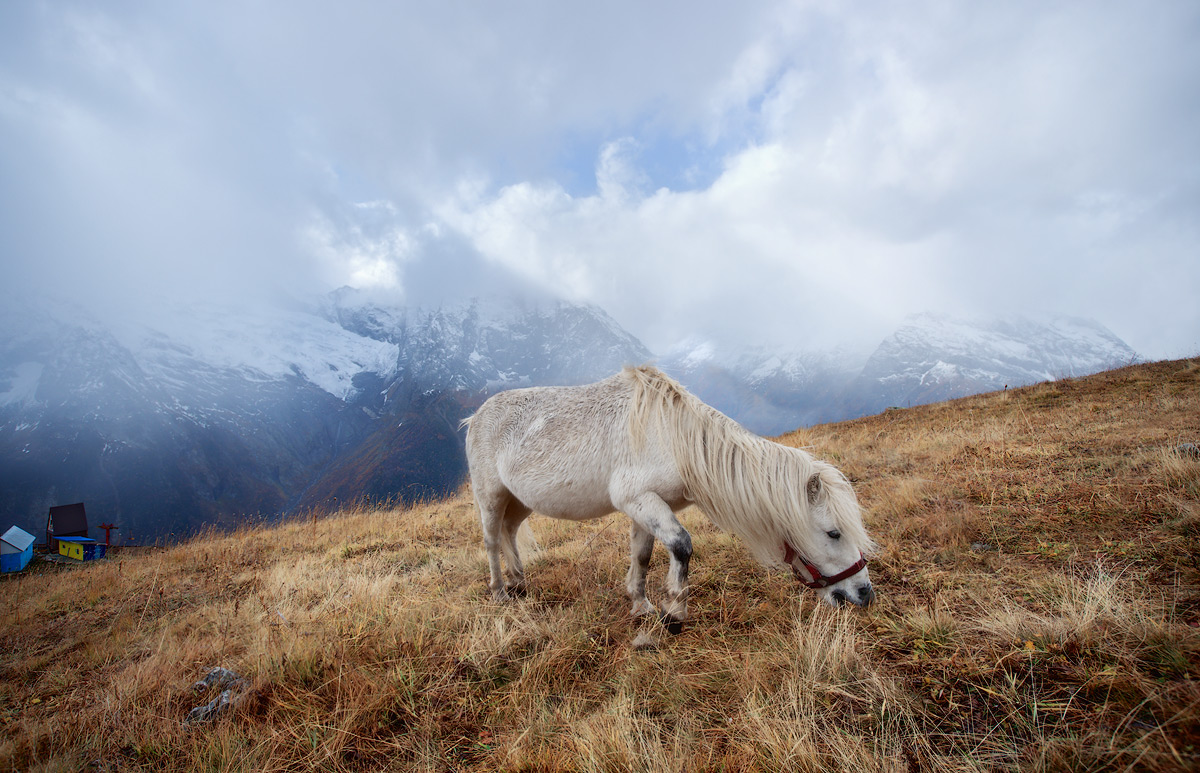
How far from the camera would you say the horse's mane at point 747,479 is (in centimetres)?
332

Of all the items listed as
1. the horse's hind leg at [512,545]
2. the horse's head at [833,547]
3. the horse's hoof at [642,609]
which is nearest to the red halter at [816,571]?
the horse's head at [833,547]

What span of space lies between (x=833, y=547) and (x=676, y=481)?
123 centimetres

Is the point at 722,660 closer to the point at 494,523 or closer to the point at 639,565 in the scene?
the point at 639,565

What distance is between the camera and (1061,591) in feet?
8.23

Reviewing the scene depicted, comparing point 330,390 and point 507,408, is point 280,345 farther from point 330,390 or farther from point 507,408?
point 507,408

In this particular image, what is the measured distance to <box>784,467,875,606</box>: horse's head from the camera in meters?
3.16

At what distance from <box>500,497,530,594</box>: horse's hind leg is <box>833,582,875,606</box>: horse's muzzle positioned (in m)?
3.01

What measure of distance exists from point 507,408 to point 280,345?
242m

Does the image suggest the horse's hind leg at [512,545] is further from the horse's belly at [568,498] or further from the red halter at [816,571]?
the red halter at [816,571]

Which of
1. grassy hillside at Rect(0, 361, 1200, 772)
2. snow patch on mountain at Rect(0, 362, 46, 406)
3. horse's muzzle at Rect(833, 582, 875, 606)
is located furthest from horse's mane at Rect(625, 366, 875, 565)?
snow patch on mountain at Rect(0, 362, 46, 406)

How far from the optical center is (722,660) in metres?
2.50

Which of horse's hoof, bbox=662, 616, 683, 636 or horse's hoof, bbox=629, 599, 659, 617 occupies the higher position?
horse's hoof, bbox=662, 616, 683, 636

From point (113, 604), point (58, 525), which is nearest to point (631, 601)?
point (113, 604)

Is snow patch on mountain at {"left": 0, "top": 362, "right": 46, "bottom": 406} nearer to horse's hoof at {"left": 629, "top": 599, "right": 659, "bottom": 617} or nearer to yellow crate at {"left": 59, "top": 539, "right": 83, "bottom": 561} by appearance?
yellow crate at {"left": 59, "top": 539, "right": 83, "bottom": 561}
